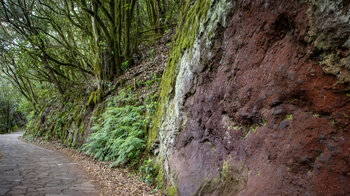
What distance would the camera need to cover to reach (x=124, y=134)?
7.76 m

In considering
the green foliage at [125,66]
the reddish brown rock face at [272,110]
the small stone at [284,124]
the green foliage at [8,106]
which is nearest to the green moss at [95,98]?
the green foliage at [125,66]

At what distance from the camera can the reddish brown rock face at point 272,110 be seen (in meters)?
2.16

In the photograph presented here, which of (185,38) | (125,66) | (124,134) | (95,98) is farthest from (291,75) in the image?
(95,98)

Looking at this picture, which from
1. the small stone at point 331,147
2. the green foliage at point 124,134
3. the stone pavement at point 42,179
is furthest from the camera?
the green foliage at point 124,134

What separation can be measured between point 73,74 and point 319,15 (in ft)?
63.5

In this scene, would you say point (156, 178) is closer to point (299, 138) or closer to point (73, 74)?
point (299, 138)

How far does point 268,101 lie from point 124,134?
5.93 m

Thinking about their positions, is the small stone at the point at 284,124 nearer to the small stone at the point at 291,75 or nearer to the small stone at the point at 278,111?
the small stone at the point at 278,111

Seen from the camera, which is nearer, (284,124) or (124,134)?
(284,124)

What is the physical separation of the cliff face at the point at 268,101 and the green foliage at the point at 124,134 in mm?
2644

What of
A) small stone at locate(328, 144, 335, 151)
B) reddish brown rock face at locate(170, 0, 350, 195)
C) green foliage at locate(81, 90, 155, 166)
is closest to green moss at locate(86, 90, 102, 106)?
green foliage at locate(81, 90, 155, 166)

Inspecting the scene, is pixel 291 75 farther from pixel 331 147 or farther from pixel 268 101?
pixel 331 147

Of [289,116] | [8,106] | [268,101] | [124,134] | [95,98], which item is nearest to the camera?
[289,116]

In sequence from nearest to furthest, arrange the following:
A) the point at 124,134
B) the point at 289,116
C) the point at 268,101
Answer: the point at 289,116, the point at 268,101, the point at 124,134
